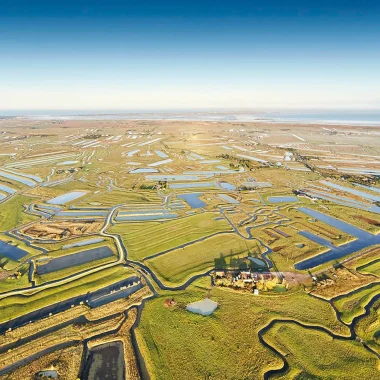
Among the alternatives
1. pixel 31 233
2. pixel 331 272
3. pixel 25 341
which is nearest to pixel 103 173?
pixel 31 233

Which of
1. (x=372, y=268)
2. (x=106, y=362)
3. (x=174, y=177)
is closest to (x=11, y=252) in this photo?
(x=106, y=362)

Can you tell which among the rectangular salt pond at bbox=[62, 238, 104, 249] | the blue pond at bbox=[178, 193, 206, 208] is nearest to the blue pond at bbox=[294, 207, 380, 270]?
the blue pond at bbox=[178, 193, 206, 208]

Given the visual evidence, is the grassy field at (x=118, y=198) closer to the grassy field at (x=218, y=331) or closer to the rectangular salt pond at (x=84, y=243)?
the rectangular salt pond at (x=84, y=243)

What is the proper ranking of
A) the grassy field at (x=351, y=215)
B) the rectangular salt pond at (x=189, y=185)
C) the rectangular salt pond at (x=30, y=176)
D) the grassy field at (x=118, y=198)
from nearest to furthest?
the grassy field at (x=351, y=215) → the grassy field at (x=118, y=198) → the rectangular salt pond at (x=189, y=185) → the rectangular salt pond at (x=30, y=176)

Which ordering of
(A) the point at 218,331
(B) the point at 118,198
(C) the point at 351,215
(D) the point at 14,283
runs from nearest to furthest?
1. (A) the point at 218,331
2. (D) the point at 14,283
3. (C) the point at 351,215
4. (B) the point at 118,198

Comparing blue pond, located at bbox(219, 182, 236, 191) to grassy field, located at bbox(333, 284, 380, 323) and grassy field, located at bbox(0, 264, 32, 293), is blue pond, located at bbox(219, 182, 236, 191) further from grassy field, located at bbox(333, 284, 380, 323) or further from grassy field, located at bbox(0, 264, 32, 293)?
grassy field, located at bbox(0, 264, 32, 293)

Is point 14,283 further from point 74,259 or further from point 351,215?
point 351,215

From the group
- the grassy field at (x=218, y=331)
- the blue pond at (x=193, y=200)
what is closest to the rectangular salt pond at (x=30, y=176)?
the blue pond at (x=193, y=200)
